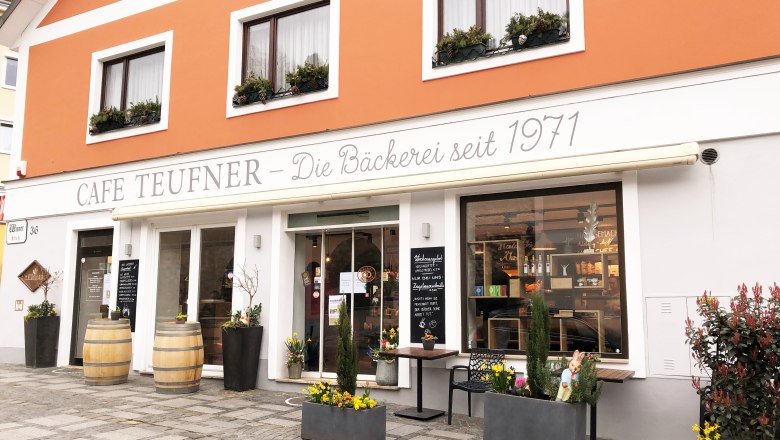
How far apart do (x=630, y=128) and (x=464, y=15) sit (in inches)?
106

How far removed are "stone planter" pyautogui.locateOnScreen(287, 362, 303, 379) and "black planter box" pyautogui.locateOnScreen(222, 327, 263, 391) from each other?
0.50 metres

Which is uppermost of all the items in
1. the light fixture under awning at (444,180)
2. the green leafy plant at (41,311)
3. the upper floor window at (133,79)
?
the upper floor window at (133,79)

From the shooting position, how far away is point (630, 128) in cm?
662

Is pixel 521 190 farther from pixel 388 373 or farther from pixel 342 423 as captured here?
pixel 342 423

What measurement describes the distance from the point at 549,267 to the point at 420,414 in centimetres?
220

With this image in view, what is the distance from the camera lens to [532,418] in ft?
16.8

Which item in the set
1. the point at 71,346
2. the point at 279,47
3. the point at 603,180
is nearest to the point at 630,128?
the point at 603,180

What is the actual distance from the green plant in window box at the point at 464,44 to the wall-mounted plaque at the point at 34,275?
26.3ft

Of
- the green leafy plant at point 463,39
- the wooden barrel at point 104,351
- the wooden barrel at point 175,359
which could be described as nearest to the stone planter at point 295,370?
the wooden barrel at point 175,359

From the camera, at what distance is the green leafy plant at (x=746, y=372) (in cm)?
458

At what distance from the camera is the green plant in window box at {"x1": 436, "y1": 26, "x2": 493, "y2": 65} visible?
7.66 m

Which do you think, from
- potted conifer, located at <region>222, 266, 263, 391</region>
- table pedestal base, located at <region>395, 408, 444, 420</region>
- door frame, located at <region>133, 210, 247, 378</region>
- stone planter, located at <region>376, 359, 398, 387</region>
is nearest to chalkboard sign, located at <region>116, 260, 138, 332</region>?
door frame, located at <region>133, 210, 247, 378</region>

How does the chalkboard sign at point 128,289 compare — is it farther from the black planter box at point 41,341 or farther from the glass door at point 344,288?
the glass door at point 344,288

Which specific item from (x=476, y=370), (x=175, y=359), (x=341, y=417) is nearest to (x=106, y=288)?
(x=175, y=359)
